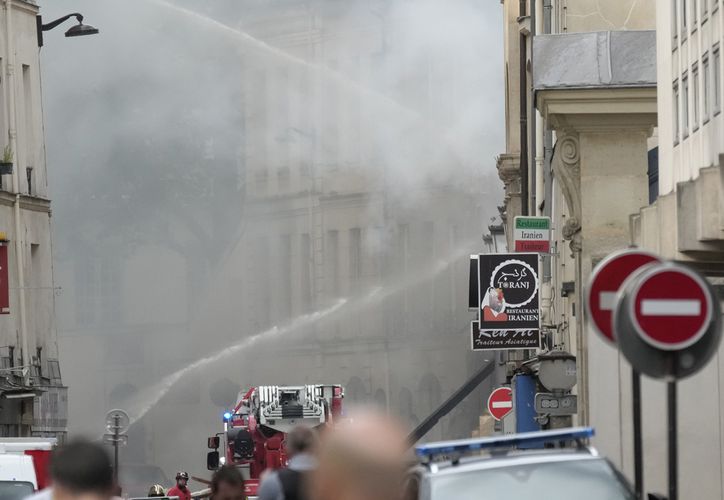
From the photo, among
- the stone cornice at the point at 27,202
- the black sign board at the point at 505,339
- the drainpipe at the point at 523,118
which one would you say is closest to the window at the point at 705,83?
the black sign board at the point at 505,339

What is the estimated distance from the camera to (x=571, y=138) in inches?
1077

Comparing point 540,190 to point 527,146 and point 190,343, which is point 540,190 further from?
point 190,343

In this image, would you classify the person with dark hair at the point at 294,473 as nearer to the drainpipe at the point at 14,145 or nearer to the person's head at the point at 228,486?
the person's head at the point at 228,486

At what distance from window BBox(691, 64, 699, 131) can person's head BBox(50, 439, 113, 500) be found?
14.9 m

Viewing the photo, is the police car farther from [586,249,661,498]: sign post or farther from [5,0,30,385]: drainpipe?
[5,0,30,385]: drainpipe

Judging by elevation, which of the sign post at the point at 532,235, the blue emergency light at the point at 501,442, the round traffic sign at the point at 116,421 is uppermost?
the sign post at the point at 532,235

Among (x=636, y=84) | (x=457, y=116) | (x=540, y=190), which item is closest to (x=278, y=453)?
(x=540, y=190)

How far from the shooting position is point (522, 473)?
1010 cm

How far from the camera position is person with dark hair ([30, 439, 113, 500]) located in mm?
5949

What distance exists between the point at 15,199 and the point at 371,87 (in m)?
23.4

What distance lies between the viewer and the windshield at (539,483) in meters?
9.85

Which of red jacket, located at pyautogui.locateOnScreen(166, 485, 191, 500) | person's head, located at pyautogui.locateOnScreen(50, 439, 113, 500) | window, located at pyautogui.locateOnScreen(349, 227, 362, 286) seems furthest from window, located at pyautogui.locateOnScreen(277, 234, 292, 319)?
person's head, located at pyautogui.locateOnScreen(50, 439, 113, 500)

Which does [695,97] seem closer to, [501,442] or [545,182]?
[501,442]

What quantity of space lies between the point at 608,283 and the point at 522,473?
110 cm
